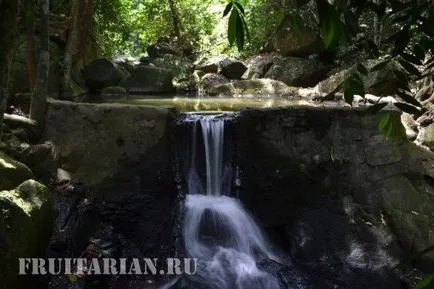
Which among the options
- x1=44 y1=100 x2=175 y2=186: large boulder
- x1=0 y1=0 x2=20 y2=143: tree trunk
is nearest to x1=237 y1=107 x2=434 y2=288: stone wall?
x1=44 y1=100 x2=175 y2=186: large boulder

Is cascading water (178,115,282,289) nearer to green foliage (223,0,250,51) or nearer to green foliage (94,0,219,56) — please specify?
green foliage (223,0,250,51)

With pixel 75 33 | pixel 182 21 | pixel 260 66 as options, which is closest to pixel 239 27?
pixel 75 33

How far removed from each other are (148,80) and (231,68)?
3044mm

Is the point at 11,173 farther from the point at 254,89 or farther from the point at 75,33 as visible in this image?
the point at 254,89

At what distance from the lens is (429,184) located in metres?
6.55

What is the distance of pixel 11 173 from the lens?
4.54m

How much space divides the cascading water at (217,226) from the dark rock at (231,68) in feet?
24.5

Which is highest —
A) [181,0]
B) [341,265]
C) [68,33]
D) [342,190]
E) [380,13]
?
[181,0]

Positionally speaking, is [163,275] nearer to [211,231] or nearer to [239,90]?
[211,231]

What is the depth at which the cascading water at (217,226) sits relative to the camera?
5156 mm

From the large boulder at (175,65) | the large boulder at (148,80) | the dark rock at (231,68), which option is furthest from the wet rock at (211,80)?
the large boulder at (148,80)

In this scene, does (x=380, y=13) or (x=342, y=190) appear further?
(x=342, y=190)

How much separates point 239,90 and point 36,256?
8420 millimetres

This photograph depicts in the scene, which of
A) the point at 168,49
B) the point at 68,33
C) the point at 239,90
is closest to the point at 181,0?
the point at 168,49
